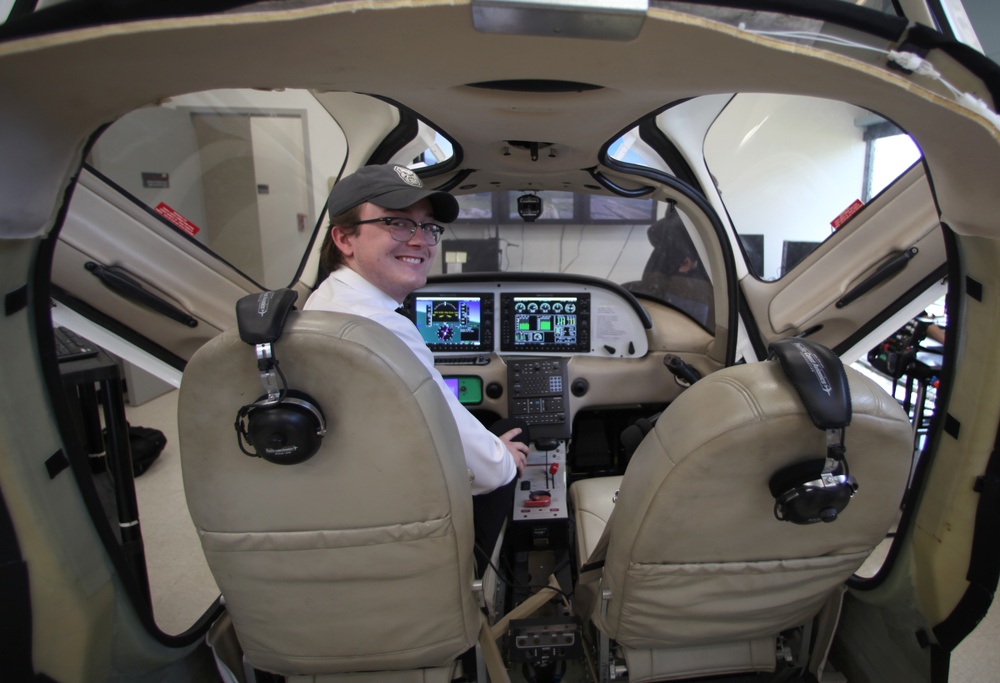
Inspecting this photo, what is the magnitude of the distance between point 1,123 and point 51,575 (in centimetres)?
73

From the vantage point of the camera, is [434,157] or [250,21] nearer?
[250,21]

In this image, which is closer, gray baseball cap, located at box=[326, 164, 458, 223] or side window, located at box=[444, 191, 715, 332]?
gray baseball cap, located at box=[326, 164, 458, 223]

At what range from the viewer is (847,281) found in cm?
161

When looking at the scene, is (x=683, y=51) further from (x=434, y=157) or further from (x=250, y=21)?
(x=434, y=157)

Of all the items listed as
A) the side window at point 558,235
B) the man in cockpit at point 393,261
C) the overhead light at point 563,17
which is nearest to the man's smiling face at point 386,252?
the man in cockpit at point 393,261

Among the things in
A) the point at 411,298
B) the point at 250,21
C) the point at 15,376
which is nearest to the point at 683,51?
the point at 250,21

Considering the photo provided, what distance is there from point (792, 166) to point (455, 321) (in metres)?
2.01

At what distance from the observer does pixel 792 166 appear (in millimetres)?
2711

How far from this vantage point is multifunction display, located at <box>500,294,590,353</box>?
7.23ft

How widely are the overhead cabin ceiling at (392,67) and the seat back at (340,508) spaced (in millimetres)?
327

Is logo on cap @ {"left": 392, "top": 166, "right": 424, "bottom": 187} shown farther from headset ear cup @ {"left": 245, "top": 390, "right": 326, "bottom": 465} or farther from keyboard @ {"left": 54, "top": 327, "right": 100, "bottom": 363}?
keyboard @ {"left": 54, "top": 327, "right": 100, "bottom": 363}

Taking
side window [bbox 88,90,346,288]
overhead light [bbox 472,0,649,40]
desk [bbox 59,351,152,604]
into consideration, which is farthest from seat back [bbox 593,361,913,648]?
side window [bbox 88,90,346,288]

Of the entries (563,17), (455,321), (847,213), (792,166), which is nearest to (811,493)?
(563,17)

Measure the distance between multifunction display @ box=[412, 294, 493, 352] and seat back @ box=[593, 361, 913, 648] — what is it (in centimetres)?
134
